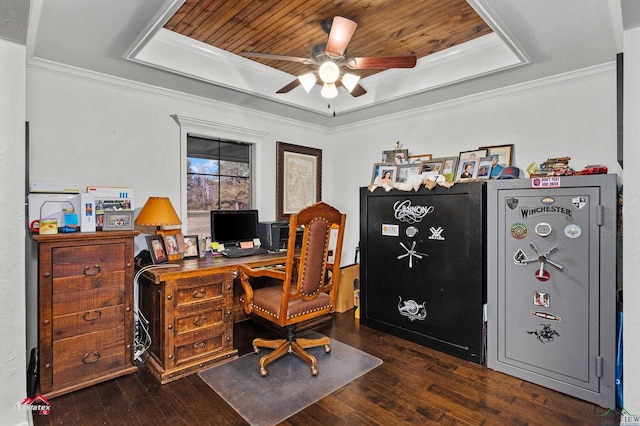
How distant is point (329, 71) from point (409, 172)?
169cm

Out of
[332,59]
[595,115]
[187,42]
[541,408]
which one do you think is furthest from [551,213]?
[187,42]

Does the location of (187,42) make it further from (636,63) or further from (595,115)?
(595,115)

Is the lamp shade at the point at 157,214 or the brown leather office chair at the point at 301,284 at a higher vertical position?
the lamp shade at the point at 157,214

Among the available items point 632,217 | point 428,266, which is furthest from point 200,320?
point 632,217

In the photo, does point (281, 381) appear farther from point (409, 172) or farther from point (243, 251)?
point (409, 172)

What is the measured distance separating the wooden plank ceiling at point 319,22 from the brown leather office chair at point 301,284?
1399 mm

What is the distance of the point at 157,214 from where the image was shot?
2820 mm

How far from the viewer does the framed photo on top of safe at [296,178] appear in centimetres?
422

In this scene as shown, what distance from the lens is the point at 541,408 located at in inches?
83.4

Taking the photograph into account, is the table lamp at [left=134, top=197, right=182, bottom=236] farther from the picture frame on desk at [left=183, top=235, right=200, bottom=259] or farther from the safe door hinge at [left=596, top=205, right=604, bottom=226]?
A: the safe door hinge at [left=596, top=205, right=604, bottom=226]

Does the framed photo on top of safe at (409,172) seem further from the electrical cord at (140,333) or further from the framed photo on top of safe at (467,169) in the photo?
the electrical cord at (140,333)

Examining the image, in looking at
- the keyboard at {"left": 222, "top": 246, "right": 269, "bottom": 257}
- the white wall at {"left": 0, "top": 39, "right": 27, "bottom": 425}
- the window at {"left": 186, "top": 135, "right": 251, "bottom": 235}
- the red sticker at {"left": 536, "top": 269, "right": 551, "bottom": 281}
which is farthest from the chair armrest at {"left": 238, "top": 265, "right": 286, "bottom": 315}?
the red sticker at {"left": 536, "top": 269, "right": 551, "bottom": 281}

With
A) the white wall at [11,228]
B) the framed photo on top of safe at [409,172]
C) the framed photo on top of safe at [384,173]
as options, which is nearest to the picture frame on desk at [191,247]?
the white wall at [11,228]

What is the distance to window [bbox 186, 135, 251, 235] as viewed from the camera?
141 inches
